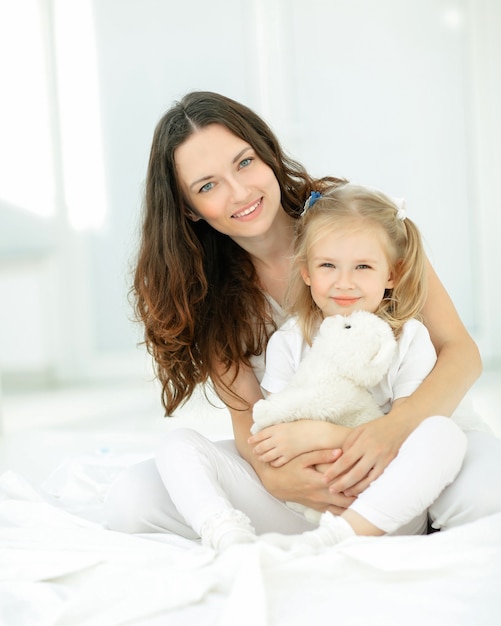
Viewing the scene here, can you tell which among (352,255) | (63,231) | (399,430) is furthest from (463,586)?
(63,231)

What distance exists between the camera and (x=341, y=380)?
151 centimetres

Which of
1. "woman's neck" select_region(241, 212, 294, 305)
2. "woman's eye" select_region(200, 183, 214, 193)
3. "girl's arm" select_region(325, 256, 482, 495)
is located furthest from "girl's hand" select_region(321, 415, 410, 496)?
"woman's eye" select_region(200, 183, 214, 193)

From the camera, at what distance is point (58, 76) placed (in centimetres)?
469

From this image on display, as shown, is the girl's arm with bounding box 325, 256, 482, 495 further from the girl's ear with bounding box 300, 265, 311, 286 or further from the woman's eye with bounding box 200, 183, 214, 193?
the woman's eye with bounding box 200, 183, 214, 193

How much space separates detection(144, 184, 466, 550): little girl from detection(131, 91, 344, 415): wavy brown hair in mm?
167

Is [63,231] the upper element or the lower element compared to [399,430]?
upper

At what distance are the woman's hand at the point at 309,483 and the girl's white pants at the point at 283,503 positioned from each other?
79 mm

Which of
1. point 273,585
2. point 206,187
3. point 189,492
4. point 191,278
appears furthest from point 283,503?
point 206,187

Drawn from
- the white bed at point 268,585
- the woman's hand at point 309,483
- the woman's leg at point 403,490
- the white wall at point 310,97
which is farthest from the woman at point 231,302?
the white wall at point 310,97

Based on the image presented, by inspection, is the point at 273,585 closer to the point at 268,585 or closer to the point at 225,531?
the point at 268,585

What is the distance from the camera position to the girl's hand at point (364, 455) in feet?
4.64

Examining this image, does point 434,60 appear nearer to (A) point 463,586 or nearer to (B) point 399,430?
(B) point 399,430

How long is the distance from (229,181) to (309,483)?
686mm

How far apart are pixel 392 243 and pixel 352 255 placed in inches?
4.5
